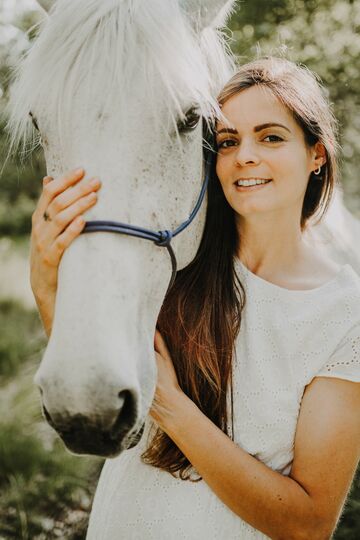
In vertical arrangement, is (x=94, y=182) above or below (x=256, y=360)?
above

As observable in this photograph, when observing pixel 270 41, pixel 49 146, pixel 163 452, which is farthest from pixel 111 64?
pixel 270 41

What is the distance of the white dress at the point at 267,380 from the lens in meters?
1.66

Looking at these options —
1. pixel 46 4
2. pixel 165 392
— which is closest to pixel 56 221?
pixel 165 392

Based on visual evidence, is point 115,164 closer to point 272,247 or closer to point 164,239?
point 164,239

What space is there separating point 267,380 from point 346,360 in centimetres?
25

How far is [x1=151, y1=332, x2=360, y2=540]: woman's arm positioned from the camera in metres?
1.59

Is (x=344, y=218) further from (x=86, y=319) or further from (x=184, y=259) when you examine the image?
(x=86, y=319)

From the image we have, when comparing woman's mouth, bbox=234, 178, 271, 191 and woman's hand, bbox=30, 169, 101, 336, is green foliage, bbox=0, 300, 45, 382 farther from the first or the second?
woman's mouth, bbox=234, 178, 271, 191

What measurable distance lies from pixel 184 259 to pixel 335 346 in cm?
54

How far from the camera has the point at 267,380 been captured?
5.57 feet

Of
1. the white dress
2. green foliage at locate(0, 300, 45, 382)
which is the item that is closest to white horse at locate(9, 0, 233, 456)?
the white dress

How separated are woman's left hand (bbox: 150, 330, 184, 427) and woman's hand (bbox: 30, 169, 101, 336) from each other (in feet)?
1.34

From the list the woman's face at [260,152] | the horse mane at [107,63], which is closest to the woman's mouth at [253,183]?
the woman's face at [260,152]

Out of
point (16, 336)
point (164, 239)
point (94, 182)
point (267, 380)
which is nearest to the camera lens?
point (94, 182)
